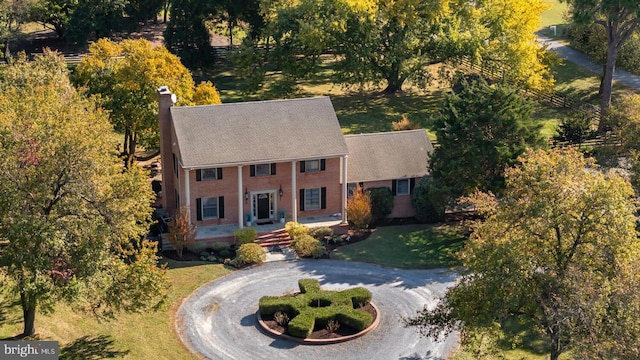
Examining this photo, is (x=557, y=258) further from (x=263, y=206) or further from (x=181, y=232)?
(x=263, y=206)

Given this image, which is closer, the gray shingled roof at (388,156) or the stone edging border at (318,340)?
the stone edging border at (318,340)

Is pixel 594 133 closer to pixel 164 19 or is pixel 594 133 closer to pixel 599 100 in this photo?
pixel 599 100

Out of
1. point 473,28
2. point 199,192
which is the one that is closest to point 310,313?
point 199,192

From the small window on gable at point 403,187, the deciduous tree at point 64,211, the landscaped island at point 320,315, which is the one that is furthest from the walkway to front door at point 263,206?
the deciduous tree at point 64,211

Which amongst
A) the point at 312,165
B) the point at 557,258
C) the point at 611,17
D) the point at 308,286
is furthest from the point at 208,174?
the point at 611,17

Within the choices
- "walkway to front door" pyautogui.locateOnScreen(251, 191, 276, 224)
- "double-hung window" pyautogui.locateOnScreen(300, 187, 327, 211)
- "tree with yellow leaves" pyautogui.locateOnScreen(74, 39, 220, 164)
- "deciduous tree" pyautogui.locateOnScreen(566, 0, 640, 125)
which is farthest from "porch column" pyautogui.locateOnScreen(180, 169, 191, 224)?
"deciduous tree" pyautogui.locateOnScreen(566, 0, 640, 125)

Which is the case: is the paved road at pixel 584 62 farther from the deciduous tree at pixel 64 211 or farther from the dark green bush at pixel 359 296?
the deciduous tree at pixel 64 211

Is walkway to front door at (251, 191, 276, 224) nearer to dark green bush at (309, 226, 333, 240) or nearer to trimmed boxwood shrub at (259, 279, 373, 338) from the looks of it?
dark green bush at (309, 226, 333, 240)
